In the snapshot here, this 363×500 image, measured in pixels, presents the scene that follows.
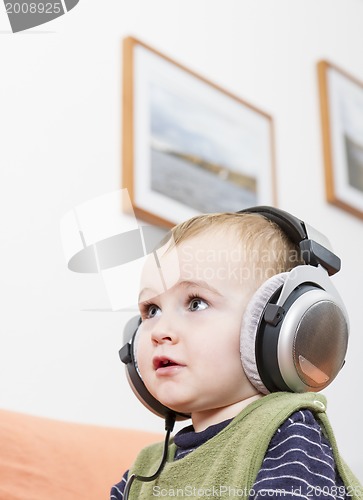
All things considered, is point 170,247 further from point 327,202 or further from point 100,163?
point 327,202

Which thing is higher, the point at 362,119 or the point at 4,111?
the point at 362,119

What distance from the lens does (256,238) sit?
108 centimetres

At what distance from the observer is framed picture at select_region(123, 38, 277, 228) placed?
203 centimetres

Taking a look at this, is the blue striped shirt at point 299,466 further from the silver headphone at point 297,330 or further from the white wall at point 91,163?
the white wall at point 91,163

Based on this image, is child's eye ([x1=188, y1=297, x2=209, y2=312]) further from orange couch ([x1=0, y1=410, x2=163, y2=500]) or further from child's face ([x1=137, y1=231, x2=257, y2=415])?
orange couch ([x1=0, y1=410, x2=163, y2=500])

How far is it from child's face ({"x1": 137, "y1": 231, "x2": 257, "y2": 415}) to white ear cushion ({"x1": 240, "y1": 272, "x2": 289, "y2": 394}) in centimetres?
2

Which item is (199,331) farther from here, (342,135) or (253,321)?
(342,135)

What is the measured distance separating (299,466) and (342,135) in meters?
1.97

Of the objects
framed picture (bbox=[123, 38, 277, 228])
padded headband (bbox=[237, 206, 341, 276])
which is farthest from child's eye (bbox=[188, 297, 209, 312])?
framed picture (bbox=[123, 38, 277, 228])

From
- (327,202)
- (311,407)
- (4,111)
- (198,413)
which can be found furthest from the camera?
(327,202)

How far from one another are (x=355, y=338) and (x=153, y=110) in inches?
37.2

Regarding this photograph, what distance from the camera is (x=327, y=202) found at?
2559 millimetres

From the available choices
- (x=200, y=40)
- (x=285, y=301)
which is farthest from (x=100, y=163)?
(x=285, y=301)

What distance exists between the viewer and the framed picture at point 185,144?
2027 millimetres
